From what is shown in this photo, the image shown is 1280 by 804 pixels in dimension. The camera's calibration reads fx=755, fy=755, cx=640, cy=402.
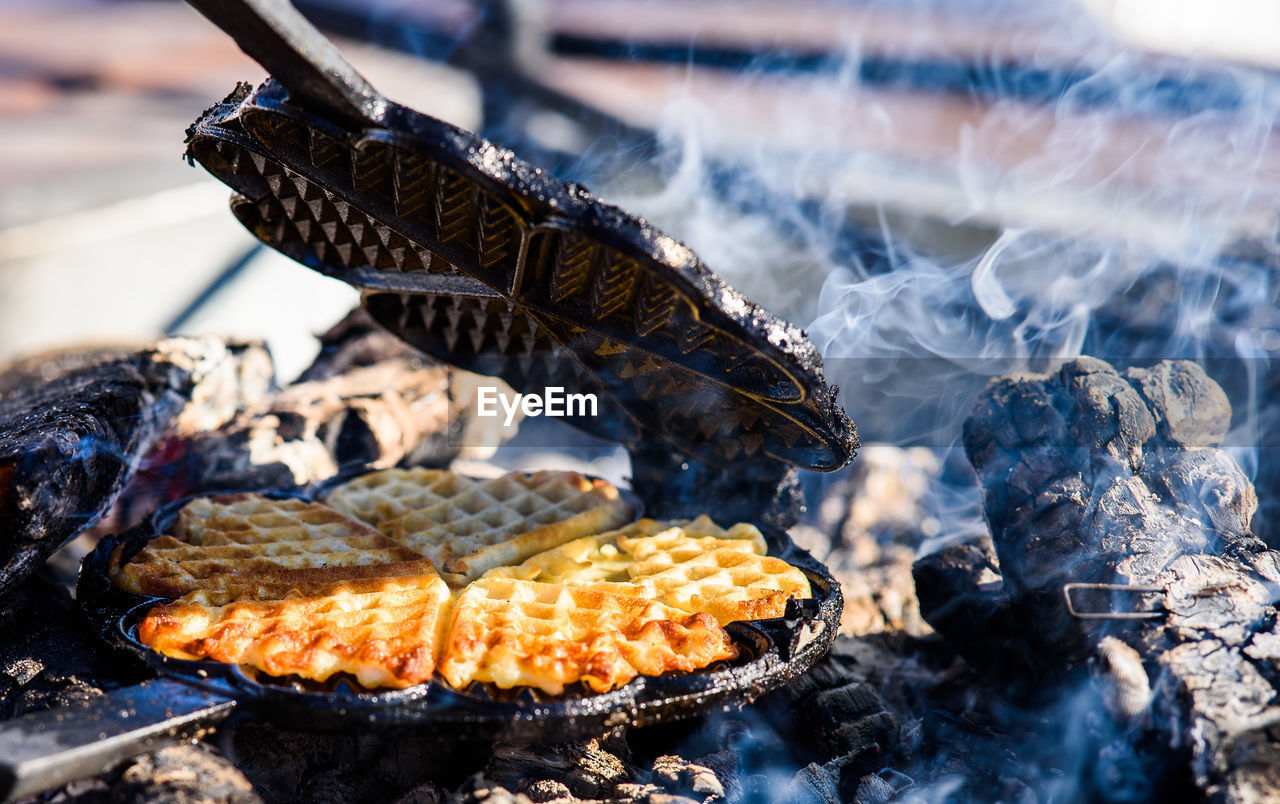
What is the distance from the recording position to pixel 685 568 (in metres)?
2.60

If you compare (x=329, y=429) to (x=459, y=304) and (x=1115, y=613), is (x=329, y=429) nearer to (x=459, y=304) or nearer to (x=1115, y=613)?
(x=459, y=304)

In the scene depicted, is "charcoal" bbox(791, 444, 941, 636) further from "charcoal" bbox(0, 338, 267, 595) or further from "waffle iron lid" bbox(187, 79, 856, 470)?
"charcoal" bbox(0, 338, 267, 595)

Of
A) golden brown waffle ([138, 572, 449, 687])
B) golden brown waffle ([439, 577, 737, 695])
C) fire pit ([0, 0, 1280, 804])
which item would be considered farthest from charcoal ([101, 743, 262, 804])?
golden brown waffle ([439, 577, 737, 695])

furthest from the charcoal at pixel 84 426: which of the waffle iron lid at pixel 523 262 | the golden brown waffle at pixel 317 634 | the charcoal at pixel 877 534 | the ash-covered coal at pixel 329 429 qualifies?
the charcoal at pixel 877 534

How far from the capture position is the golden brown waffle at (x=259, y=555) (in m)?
2.34

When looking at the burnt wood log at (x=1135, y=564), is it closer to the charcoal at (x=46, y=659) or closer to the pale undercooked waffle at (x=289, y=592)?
the pale undercooked waffle at (x=289, y=592)

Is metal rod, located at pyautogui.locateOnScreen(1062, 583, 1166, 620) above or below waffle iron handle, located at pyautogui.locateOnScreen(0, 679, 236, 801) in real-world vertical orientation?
above

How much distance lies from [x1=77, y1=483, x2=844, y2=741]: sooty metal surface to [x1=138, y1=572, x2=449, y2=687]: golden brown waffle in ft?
0.14

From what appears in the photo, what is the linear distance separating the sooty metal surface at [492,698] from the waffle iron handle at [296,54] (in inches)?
55.1

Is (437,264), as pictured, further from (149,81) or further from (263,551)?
(149,81)

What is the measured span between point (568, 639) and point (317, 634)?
679mm

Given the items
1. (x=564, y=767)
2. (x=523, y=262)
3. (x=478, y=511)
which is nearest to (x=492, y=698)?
(x=564, y=767)

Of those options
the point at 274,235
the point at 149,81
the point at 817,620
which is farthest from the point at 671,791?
the point at 149,81

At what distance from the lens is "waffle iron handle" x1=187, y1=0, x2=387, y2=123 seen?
1.58 meters
